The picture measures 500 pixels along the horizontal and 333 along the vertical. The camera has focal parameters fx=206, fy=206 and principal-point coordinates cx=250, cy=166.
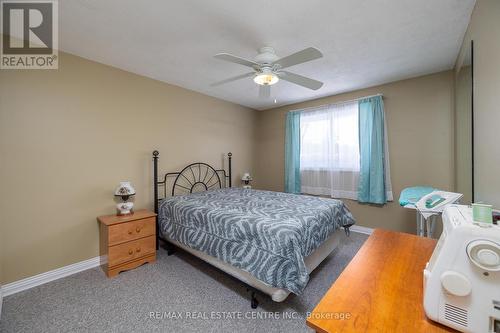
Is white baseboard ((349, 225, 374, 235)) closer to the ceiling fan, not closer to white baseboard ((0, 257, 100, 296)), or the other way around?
the ceiling fan

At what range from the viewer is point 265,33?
1983 millimetres

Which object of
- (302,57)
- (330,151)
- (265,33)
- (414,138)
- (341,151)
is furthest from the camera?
(330,151)

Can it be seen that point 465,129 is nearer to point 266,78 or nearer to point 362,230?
point 362,230

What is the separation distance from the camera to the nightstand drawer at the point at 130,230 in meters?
2.29

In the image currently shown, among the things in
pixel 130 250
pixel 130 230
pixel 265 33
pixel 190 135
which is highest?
pixel 265 33

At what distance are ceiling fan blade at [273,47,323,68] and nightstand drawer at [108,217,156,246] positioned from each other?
2353mm

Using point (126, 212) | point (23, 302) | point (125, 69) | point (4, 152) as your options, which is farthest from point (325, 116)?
point (23, 302)

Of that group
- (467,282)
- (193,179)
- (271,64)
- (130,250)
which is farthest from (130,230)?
(467,282)

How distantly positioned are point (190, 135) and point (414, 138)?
141 inches

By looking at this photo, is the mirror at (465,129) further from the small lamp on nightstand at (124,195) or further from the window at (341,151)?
the small lamp on nightstand at (124,195)

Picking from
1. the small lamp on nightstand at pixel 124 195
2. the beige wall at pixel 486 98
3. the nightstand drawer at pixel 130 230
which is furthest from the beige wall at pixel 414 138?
the small lamp on nightstand at pixel 124 195

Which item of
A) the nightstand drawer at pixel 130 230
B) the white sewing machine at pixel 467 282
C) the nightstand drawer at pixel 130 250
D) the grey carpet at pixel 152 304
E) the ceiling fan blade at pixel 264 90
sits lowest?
the grey carpet at pixel 152 304

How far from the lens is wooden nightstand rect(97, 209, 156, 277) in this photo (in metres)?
2.28

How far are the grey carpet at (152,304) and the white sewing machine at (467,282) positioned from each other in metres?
1.23
